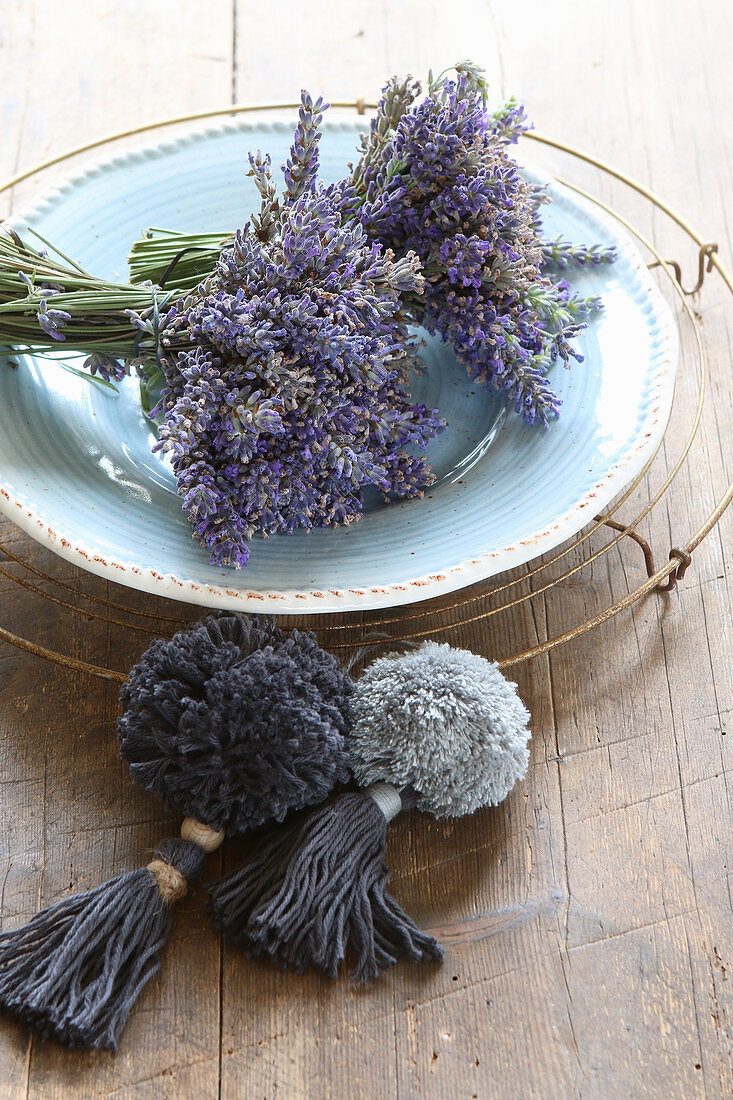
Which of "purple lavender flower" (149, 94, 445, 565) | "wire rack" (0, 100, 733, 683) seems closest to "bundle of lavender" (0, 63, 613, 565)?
"purple lavender flower" (149, 94, 445, 565)

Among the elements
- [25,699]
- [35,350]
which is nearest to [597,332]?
[35,350]

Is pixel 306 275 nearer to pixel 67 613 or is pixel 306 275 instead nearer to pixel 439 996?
pixel 67 613

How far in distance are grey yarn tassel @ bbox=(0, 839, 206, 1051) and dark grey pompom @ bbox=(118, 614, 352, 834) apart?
0.05 meters

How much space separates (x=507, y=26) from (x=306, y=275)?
A: 1030 mm

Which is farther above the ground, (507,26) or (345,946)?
(507,26)

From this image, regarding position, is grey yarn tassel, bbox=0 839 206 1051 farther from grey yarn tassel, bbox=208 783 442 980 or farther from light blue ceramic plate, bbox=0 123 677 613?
light blue ceramic plate, bbox=0 123 677 613

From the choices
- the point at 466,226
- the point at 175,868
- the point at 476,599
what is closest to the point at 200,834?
the point at 175,868

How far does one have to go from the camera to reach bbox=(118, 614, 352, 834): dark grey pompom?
66 cm

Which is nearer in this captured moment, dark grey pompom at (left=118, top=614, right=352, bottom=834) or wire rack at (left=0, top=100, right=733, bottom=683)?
dark grey pompom at (left=118, top=614, right=352, bottom=834)

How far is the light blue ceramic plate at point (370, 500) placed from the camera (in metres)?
0.77

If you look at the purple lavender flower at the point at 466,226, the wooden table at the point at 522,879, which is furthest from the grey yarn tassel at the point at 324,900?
the purple lavender flower at the point at 466,226

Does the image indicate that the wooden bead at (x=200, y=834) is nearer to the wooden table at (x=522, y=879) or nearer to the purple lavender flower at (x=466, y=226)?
the wooden table at (x=522, y=879)

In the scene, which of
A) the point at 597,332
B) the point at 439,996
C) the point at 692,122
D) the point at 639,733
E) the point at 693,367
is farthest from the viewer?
the point at 692,122

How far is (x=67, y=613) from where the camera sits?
0.87 meters
